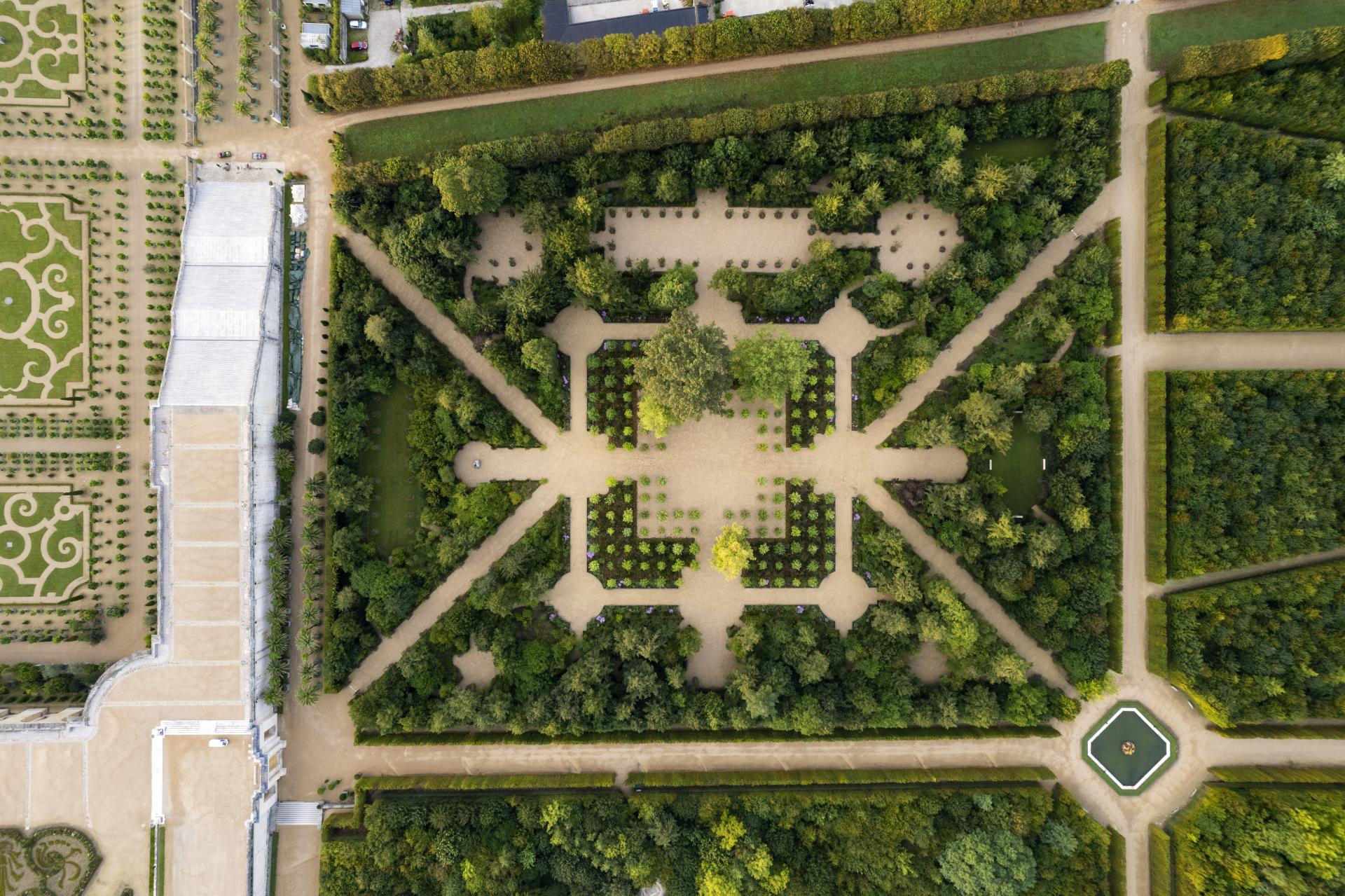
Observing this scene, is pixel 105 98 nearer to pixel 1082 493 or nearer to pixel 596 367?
pixel 596 367

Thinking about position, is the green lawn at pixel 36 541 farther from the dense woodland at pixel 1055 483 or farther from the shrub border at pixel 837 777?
the dense woodland at pixel 1055 483

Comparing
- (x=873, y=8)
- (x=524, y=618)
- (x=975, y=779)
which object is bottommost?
(x=975, y=779)

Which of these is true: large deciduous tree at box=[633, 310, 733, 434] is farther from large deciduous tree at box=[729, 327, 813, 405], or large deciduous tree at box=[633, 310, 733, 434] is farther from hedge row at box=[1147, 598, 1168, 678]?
hedge row at box=[1147, 598, 1168, 678]

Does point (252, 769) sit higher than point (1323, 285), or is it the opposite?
point (1323, 285)

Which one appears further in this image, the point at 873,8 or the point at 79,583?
the point at 79,583

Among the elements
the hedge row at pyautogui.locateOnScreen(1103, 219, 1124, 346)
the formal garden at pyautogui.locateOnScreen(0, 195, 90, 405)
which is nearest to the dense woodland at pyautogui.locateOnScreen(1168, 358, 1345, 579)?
the hedge row at pyautogui.locateOnScreen(1103, 219, 1124, 346)

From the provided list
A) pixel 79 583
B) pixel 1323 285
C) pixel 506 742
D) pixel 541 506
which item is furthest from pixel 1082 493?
pixel 79 583

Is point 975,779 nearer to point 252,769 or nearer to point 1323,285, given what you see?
point 1323,285

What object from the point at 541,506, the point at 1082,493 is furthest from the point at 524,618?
the point at 1082,493
